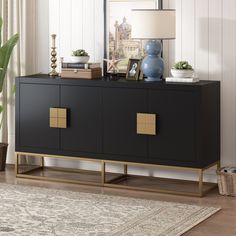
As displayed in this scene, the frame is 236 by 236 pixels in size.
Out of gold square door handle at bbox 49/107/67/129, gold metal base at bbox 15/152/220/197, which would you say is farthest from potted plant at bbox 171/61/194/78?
gold square door handle at bbox 49/107/67/129

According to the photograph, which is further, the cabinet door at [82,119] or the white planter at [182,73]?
the cabinet door at [82,119]

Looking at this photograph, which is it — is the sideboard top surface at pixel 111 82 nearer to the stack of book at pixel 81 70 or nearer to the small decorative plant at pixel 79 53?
the stack of book at pixel 81 70

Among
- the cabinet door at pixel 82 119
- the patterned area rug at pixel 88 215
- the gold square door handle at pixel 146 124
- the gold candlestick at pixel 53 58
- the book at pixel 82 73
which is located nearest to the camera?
the patterned area rug at pixel 88 215

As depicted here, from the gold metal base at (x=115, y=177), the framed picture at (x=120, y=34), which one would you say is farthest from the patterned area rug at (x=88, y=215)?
the framed picture at (x=120, y=34)

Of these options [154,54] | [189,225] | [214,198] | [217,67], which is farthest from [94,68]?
[189,225]

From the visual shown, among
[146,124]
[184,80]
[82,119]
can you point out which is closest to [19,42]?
[82,119]

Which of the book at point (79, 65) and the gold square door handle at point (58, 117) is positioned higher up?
the book at point (79, 65)

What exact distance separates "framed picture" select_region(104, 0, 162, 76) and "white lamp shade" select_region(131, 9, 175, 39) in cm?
43

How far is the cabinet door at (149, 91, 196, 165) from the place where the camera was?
5938 mm

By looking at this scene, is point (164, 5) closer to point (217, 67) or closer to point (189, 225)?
point (217, 67)

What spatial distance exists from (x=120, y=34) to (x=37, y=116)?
1015 mm

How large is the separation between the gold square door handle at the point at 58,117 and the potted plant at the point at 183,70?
1009 mm

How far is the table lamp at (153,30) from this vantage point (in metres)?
6.06

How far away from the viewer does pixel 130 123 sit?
20.3 feet
